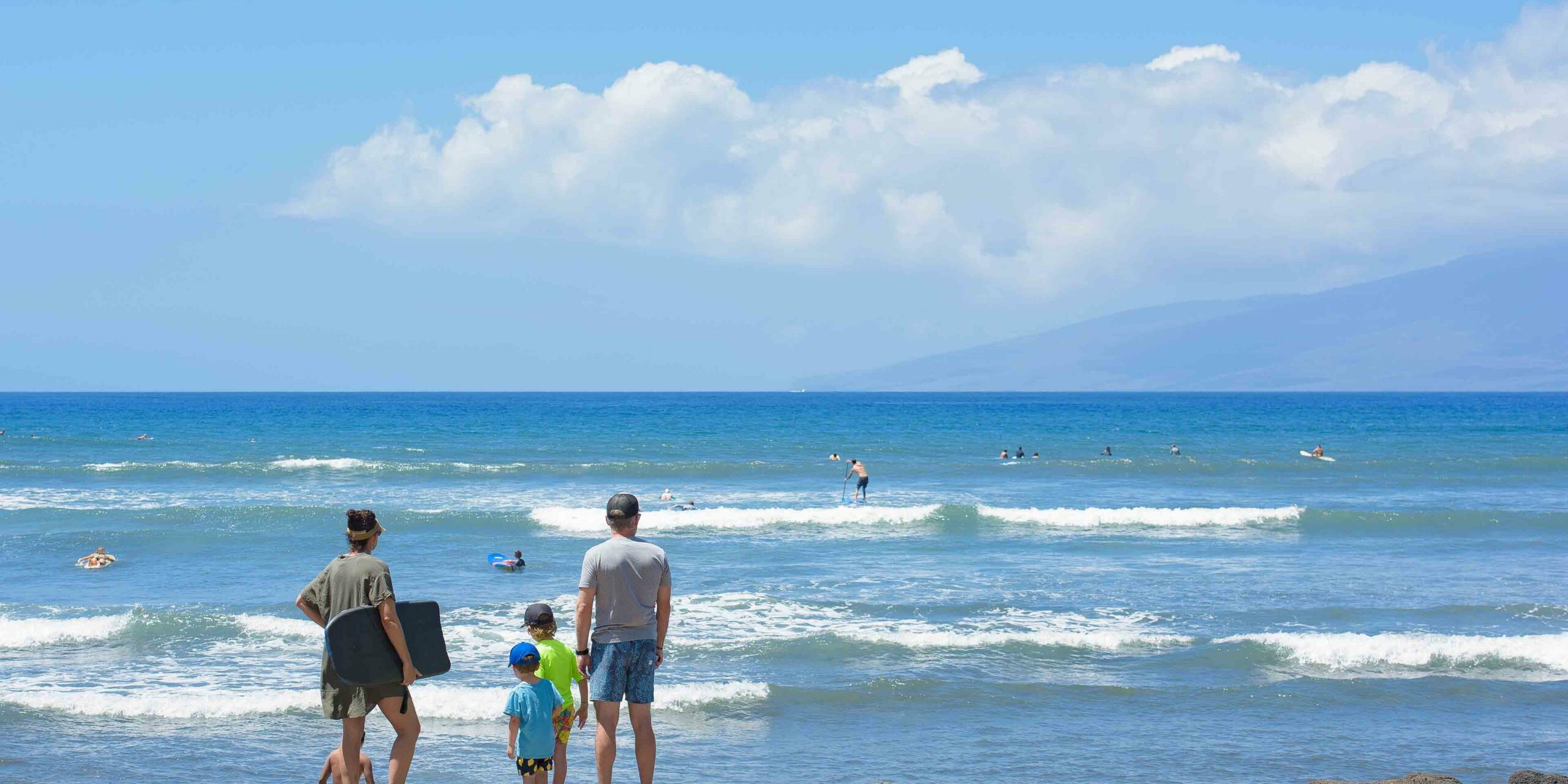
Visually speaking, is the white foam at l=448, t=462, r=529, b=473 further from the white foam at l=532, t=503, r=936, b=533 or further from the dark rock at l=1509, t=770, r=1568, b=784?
the dark rock at l=1509, t=770, r=1568, b=784

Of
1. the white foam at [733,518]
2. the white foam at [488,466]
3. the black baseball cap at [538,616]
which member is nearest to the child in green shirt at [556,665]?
the black baseball cap at [538,616]

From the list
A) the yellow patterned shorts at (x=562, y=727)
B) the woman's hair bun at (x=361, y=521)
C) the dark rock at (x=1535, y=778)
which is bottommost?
the dark rock at (x=1535, y=778)

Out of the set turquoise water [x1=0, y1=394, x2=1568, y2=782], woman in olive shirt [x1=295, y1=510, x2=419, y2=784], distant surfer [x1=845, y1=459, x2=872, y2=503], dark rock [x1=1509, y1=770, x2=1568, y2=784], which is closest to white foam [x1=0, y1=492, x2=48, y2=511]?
turquoise water [x1=0, y1=394, x2=1568, y2=782]

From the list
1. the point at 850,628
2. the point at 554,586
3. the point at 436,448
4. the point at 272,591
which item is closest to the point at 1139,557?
the point at 850,628

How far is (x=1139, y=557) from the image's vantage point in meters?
20.4

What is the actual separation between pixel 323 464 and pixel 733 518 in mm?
19802

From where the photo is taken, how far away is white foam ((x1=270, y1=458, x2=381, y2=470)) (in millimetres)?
39469

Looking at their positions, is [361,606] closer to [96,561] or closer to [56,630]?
[56,630]

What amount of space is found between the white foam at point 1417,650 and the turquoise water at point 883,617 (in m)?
0.04

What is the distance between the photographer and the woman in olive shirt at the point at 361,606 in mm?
6602

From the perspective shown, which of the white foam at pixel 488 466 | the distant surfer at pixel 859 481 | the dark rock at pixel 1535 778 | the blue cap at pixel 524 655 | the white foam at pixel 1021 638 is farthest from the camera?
the white foam at pixel 488 466

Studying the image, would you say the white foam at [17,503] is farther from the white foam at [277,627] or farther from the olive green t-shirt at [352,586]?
the olive green t-shirt at [352,586]

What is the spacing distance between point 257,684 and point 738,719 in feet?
15.7

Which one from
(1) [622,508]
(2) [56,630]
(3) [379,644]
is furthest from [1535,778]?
(2) [56,630]
